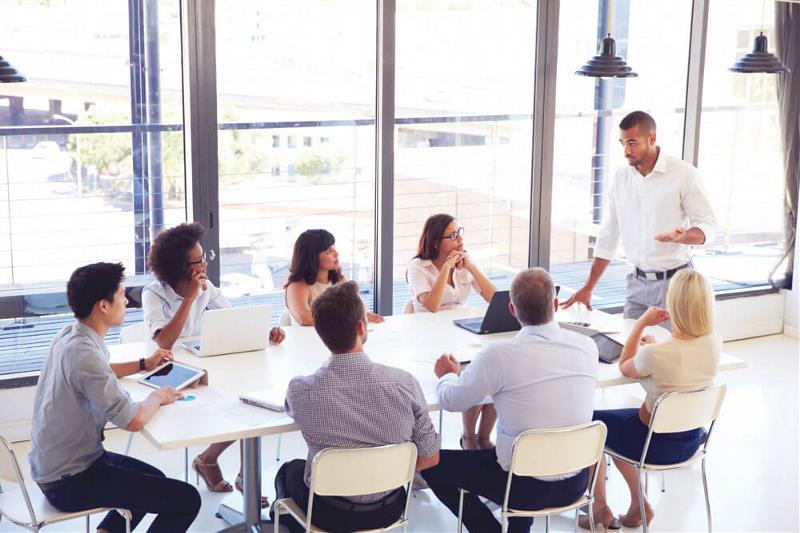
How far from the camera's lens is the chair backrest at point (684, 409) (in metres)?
3.54

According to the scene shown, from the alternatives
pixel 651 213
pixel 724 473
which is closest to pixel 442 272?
pixel 651 213

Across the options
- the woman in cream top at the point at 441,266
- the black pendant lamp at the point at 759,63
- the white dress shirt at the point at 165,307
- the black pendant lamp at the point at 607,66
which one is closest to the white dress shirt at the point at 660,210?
the black pendant lamp at the point at 607,66

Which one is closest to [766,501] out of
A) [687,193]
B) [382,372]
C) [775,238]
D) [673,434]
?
[673,434]

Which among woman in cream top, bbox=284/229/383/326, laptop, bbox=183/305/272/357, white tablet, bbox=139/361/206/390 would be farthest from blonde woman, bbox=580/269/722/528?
white tablet, bbox=139/361/206/390

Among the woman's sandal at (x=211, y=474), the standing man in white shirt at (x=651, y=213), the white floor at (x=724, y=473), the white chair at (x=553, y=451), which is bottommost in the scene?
the white floor at (x=724, y=473)

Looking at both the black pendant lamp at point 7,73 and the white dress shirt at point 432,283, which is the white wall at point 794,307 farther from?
the black pendant lamp at point 7,73

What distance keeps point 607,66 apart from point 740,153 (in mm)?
2716

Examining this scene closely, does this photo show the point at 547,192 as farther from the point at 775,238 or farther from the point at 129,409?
the point at 129,409

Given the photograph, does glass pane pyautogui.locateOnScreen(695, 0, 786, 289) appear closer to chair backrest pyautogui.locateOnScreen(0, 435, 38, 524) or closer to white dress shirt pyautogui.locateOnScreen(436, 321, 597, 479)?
white dress shirt pyautogui.locateOnScreen(436, 321, 597, 479)

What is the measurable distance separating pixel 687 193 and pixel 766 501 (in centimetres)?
155

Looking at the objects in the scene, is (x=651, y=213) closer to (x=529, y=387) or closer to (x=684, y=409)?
(x=684, y=409)

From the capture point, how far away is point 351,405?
3.00 meters

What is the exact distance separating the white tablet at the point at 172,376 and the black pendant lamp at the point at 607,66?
8.08 ft

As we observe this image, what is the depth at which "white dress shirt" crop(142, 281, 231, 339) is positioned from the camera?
13.3ft
